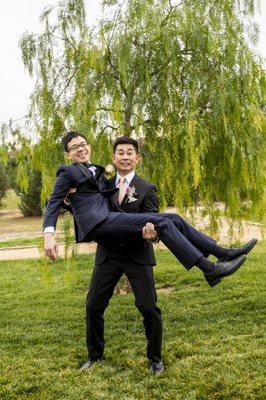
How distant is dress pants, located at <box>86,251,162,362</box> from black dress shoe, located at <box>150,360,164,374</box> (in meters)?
0.04

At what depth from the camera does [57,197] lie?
4.25m

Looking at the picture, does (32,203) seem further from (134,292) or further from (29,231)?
(134,292)

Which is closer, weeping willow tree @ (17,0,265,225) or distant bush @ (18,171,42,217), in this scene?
weeping willow tree @ (17,0,265,225)

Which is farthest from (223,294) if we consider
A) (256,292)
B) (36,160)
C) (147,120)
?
(36,160)

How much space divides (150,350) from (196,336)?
124 centimetres

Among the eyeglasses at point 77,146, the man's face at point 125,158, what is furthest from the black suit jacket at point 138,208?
the eyeglasses at point 77,146

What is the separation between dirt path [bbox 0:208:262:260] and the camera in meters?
14.0

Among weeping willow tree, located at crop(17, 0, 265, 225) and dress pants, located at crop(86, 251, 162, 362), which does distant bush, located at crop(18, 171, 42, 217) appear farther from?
Answer: dress pants, located at crop(86, 251, 162, 362)

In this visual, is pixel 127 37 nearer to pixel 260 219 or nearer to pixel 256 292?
pixel 260 219

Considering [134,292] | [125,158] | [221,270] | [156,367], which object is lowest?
[156,367]

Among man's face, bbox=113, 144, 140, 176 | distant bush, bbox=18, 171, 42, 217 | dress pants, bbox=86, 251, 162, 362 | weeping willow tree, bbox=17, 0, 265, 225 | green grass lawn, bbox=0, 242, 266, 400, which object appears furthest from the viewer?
distant bush, bbox=18, 171, 42, 217

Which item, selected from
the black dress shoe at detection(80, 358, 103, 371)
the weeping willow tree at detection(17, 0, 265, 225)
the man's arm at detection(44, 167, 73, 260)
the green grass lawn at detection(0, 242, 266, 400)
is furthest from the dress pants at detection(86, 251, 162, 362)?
the weeping willow tree at detection(17, 0, 265, 225)

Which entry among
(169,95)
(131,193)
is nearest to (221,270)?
(131,193)

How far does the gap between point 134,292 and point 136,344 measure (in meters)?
1.30
